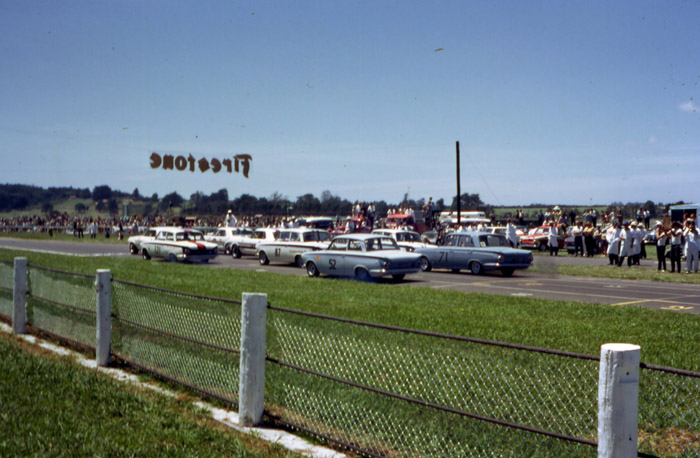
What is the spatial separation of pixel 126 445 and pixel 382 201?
188ft

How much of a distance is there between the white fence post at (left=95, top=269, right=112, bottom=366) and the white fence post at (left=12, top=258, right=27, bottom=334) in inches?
104

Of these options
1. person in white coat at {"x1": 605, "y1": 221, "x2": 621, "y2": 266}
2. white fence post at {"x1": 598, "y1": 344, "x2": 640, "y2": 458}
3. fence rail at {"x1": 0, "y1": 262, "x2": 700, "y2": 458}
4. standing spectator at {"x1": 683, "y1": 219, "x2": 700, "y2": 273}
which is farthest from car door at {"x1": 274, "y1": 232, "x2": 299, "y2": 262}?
white fence post at {"x1": 598, "y1": 344, "x2": 640, "y2": 458}

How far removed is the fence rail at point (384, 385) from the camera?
4637 mm

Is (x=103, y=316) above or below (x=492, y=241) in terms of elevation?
below

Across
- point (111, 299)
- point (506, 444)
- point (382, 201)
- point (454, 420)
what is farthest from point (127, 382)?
point (382, 201)

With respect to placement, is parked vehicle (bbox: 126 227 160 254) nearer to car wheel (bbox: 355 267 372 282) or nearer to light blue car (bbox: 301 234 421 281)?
light blue car (bbox: 301 234 421 281)

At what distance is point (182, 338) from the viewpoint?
20.7 feet

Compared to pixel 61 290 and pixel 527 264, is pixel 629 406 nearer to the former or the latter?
pixel 61 290

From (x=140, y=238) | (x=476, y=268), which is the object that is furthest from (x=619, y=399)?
(x=140, y=238)

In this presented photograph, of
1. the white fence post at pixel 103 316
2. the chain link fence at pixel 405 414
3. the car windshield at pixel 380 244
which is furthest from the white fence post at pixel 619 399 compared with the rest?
the car windshield at pixel 380 244

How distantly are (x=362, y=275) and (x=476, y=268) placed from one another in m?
4.86

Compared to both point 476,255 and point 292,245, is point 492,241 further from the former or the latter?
point 292,245

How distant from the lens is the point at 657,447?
4.85 metres

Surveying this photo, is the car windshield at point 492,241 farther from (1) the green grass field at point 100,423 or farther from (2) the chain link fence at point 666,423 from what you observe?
(1) the green grass field at point 100,423
